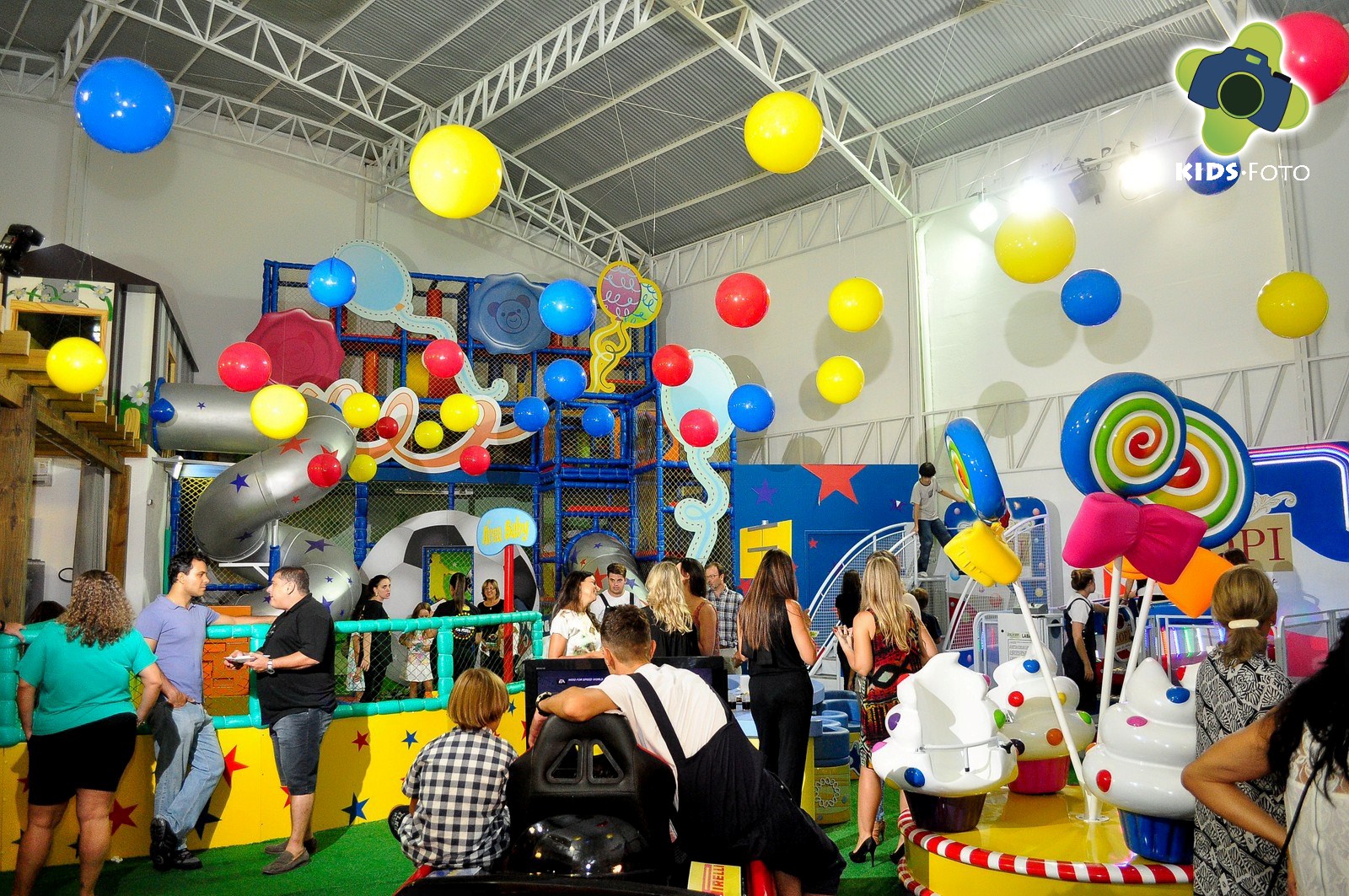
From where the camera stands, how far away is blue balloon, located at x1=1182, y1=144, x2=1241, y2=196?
31.1 feet

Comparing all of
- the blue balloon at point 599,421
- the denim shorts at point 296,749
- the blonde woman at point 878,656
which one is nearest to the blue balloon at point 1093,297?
the blue balloon at point 599,421

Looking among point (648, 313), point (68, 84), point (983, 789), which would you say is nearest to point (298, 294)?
point (68, 84)

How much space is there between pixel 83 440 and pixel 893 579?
19.1ft

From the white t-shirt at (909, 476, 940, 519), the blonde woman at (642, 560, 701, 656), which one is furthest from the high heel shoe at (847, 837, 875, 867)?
the white t-shirt at (909, 476, 940, 519)

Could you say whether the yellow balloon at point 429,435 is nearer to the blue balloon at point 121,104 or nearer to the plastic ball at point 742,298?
the plastic ball at point 742,298

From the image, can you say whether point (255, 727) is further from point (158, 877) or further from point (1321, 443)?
point (1321, 443)

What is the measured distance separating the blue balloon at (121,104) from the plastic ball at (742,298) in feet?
17.1

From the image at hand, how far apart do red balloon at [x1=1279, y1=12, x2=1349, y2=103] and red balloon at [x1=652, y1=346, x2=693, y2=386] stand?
18.8 ft

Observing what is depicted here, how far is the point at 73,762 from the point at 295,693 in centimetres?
105

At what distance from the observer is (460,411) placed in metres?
11.9

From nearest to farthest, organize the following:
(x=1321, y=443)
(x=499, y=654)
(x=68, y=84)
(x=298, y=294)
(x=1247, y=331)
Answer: (x=499, y=654)
(x=1321, y=443)
(x=1247, y=331)
(x=68, y=84)
(x=298, y=294)

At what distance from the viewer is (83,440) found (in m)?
7.31

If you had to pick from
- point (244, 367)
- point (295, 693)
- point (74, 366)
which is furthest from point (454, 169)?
point (244, 367)

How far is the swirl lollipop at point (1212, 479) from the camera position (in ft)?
14.3
